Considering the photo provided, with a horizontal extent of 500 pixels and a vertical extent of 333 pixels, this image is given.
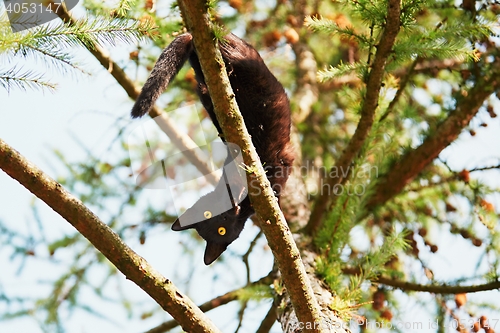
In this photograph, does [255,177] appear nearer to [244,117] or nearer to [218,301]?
[244,117]

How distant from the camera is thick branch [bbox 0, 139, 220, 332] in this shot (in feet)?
5.72

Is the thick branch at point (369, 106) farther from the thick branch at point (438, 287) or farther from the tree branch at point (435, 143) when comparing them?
the thick branch at point (438, 287)

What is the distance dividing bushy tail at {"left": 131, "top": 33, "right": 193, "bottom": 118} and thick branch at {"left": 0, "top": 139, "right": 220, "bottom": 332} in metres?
0.56

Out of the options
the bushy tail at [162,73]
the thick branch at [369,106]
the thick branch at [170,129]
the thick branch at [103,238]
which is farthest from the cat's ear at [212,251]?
the thick branch at [103,238]

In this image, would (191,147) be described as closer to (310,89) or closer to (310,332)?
(310,89)

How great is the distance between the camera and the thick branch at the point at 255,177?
1876 mm

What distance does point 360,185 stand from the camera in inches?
116

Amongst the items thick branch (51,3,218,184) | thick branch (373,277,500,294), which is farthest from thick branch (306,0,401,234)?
thick branch (51,3,218,184)

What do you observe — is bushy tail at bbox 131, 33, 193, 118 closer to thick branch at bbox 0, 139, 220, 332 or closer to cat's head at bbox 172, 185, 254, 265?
thick branch at bbox 0, 139, 220, 332

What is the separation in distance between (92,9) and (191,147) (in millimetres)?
1376

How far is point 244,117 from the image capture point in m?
2.98

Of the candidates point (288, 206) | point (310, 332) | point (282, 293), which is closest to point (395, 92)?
point (288, 206)

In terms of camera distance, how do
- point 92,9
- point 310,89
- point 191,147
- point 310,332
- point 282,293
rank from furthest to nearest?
point 310,89 → point 191,147 → point 282,293 → point 92,9 → point 310,332

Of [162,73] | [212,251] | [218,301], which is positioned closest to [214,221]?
[212,251]
